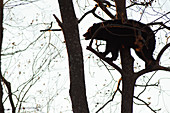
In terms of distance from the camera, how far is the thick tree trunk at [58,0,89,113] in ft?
9.50

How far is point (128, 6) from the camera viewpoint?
421cm

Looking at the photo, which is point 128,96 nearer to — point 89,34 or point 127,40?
point 127,40

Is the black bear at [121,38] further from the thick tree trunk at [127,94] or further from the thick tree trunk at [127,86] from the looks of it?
the thick tree trunk at [127,94]

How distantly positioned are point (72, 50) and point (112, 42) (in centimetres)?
97

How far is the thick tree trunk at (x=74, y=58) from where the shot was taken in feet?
9.50

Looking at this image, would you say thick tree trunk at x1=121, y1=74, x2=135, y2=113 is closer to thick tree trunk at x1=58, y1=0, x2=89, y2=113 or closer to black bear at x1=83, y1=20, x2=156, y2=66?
black bear at x1=83, y1=20, x2=156, y2=66

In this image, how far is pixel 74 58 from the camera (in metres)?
3.05

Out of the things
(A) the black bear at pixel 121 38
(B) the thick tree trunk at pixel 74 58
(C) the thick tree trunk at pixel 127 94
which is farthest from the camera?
(A) the black bear at pixel 121 38

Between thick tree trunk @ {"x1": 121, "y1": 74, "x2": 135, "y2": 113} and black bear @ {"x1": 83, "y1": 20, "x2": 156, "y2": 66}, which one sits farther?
black bear @ {"x1": 83, "y1": 20, "x2": 156, "y2": 66}

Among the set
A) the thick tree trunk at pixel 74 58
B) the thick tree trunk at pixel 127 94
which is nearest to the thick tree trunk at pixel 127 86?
the thick tree trunk at pixel 127 94

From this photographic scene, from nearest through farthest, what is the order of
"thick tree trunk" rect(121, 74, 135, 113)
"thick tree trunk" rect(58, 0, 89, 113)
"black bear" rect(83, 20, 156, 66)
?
"thick tree trunk" rect(58, 0, 89, 113) < "thick tree trunk" rect(121, 74, 135, 113) < "black bear" rect(83, 20, 156, 66)

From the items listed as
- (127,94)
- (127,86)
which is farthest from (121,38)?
(127,94)

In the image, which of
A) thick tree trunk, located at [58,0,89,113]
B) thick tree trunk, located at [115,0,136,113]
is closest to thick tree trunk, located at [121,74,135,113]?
thick tree trunk, located at [115,0,136,113]

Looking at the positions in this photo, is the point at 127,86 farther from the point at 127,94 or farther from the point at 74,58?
the point at 74,58
